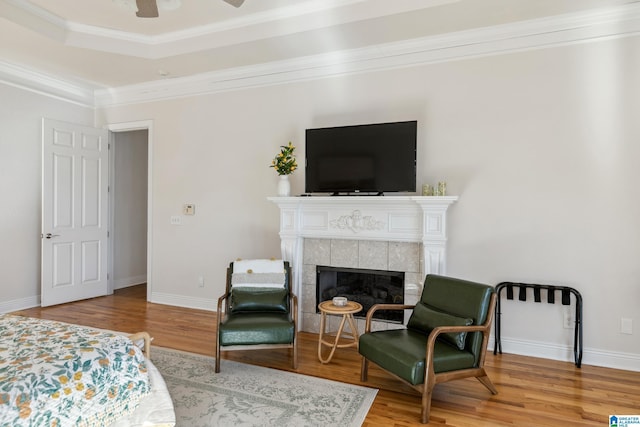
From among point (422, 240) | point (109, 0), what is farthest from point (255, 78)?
point (422, 240)

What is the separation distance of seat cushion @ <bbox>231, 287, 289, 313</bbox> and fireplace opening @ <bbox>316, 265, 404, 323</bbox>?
28.1 inches

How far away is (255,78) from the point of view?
468 cm

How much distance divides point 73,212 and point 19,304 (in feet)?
4.29

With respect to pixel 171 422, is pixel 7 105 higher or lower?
higher

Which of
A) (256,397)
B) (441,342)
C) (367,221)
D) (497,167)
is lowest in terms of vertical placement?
(256,397)

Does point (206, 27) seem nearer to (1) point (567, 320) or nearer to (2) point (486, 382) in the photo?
(2) point (486, 382)

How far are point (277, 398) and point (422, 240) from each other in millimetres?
1937

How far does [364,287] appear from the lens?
4141 mm

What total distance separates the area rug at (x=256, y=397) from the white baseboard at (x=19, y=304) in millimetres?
2840

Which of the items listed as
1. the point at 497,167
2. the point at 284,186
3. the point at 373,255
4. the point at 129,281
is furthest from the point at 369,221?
the point at 129,281

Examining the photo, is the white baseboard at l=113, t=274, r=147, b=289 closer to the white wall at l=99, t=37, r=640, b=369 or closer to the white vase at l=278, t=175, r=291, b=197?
the white wall at l=99, t=37, r=640, b=369

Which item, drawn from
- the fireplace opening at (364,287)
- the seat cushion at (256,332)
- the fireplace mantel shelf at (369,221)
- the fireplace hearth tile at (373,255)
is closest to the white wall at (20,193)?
the fireplace mantel shelf at (369,221)

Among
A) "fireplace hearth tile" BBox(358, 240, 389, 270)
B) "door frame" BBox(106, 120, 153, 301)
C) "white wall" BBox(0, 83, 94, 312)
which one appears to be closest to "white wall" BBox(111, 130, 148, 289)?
"door frame" BBox(106, 120, 153, 301)

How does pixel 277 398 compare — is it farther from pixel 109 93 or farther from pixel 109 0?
pixel 109 93
